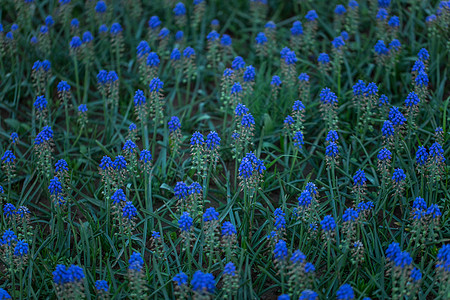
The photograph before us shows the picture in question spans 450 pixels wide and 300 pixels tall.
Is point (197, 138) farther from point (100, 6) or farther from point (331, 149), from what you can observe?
point (100, 6)

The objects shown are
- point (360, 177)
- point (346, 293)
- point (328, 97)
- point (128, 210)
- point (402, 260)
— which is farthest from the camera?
point (328, 97)

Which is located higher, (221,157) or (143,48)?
(143,48)

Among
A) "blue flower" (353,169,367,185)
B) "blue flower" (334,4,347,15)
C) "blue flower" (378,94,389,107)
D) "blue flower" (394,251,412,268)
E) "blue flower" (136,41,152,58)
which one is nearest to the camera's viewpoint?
"blue flower" (394,251,412,268)

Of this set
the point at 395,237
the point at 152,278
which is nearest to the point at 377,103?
the point at 395,237

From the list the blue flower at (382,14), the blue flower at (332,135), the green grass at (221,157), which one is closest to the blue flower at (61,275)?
the green grass at (221,157)

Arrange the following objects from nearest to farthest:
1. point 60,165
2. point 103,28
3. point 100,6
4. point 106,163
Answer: point 106,163 → point 60,165 → point 103,28 → point 100,6

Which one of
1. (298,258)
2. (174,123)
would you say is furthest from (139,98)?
(298,258)

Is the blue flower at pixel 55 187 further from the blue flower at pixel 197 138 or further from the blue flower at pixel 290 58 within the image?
the blue flower at pixel 290 58

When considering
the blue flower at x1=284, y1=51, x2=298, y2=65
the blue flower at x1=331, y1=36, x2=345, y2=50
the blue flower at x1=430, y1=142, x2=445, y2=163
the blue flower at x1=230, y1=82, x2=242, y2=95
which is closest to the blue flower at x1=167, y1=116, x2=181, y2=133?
the blue flower at x1=230, y1=82, x2=242, y2=95

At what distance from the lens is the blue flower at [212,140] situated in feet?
17.8

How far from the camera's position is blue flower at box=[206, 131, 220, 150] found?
214 inches

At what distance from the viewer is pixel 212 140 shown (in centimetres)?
545

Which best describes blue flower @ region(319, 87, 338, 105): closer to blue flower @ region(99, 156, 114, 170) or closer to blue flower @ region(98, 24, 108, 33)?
blue flower @ region(99, 156, 114, 170)

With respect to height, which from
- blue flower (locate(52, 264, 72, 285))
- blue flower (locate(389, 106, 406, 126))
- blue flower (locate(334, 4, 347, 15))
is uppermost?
blue flower (locate(334, 4, 347, 15))
